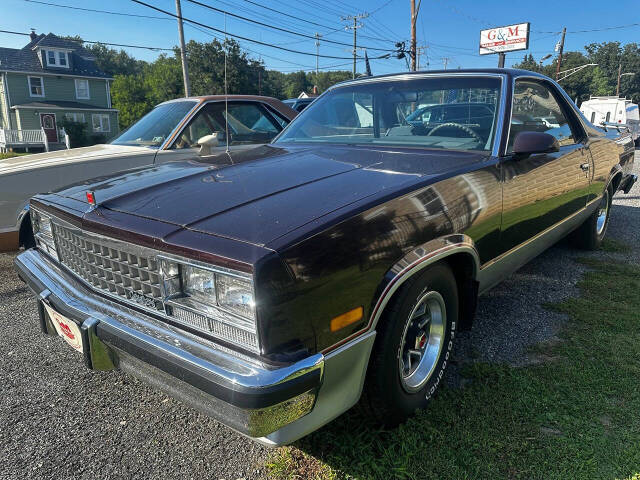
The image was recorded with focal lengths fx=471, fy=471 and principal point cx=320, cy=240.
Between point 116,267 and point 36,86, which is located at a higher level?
point 36,86

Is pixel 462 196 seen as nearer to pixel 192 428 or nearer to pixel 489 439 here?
pixel 489 439

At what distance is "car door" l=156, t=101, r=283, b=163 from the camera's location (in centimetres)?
492

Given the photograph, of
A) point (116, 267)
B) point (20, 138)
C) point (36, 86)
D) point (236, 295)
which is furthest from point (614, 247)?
point (36, 86)

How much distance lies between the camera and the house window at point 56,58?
3381 cm

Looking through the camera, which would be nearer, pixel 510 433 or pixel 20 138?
pixel 510 433

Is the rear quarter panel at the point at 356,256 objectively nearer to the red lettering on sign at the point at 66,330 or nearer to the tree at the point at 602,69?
the red lettering on sign at the point at 66,330

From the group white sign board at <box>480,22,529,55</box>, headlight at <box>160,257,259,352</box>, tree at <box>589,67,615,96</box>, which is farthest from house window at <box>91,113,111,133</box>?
tree at <box>589,67,615,96</box>

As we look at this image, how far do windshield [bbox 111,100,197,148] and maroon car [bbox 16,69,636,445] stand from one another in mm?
2245

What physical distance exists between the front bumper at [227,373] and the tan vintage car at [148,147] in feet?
6.45

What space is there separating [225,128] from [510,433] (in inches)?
167

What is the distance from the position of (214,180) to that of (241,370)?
3.61 feet

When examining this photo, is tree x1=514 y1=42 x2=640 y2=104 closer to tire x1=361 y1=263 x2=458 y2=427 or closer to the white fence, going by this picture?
the white fence

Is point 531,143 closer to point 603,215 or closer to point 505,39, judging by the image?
point 603,215

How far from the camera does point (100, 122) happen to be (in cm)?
3719
